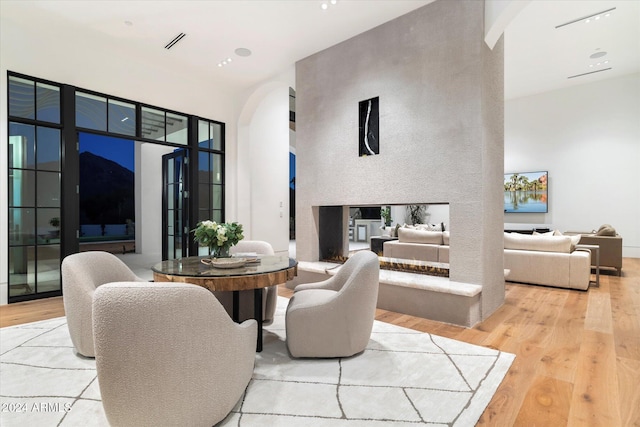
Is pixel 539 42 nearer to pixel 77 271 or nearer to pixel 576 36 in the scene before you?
pixel 576 36

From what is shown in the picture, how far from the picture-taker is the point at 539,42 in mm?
5215

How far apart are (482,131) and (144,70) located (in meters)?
4.70

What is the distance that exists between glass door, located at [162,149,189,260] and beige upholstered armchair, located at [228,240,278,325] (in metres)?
2.42

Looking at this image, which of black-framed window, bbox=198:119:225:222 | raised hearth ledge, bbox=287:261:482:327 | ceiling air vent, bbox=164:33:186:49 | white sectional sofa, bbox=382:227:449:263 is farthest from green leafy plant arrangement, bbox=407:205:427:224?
ceiling air vent, bbox=164:33:186:49

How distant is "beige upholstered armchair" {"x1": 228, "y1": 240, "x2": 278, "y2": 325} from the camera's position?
9.45 ft

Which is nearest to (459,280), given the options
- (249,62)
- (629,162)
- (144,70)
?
(249,62)

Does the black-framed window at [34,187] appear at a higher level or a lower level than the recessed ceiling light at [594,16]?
lower

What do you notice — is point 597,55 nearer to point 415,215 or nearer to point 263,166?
point 415,215

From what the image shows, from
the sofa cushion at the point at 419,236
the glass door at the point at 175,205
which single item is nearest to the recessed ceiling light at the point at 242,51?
the glass door at the point at 175,205

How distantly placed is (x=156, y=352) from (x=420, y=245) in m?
4.57

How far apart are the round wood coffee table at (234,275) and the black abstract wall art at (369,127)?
1917 mm

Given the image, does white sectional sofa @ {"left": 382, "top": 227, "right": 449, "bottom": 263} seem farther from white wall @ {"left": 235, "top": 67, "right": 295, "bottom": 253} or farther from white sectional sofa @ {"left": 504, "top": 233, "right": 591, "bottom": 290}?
white wall @ {"left": 235, "top": 67, "right": 295, "bottom": 253}

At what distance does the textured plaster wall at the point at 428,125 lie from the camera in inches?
123

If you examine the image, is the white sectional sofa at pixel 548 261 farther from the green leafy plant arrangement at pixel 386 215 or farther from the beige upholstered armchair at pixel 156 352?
the beige upholstered armchair at pixel 156 352
